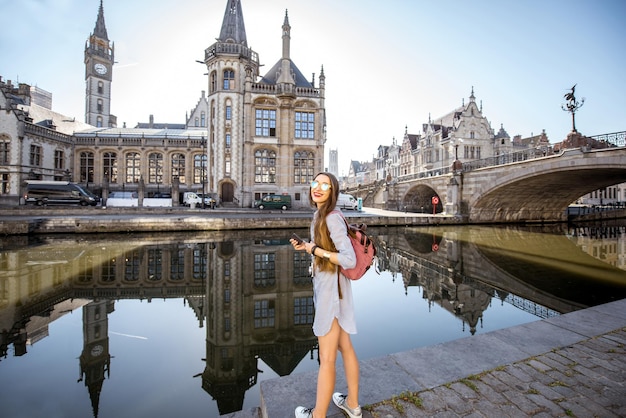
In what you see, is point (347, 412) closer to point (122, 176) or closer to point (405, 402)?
point (405, 402)

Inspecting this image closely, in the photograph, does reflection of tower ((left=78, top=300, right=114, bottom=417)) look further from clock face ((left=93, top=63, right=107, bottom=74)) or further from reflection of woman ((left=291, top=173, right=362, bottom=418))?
clock face ((left=93, top=63, right=107, bottom=74))

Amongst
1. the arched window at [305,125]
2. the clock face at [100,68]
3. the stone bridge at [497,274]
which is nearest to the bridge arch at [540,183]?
the stone bridge at [497,274]

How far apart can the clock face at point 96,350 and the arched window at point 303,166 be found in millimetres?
28806

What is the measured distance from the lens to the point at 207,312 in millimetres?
5973

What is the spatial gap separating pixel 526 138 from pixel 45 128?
79.4m

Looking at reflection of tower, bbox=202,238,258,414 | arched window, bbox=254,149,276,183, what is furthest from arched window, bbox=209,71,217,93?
reflection of tower, bbox=202,238,258,414

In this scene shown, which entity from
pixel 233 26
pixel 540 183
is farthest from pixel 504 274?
pixel 233 26

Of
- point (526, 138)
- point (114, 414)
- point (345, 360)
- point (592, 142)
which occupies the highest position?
point (526, 138)

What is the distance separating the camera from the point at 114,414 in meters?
3.12

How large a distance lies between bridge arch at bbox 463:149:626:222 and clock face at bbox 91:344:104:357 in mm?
23122

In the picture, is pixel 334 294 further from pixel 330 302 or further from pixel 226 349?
pixel 226 349

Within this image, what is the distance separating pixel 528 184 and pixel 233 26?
104ft

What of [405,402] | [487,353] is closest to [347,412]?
[405,402]

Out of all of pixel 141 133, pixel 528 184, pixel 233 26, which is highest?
pixel 233 26
